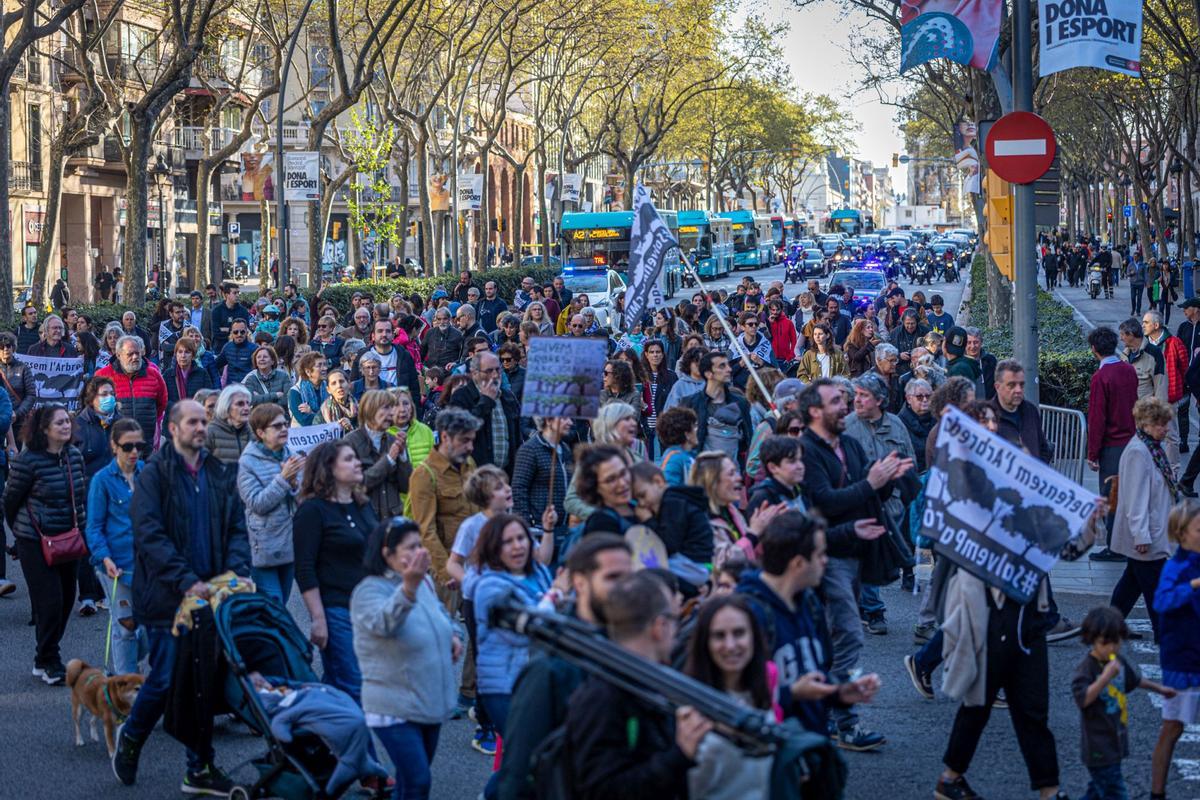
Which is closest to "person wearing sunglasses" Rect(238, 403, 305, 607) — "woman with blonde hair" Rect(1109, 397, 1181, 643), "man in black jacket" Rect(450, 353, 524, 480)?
"man in black jacket" Rect(450, 353, 524, 480)

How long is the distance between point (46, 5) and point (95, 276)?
33.8 ft

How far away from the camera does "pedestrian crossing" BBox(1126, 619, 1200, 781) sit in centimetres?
782

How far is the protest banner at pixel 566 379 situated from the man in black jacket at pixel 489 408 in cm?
194

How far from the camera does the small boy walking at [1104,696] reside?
671cm

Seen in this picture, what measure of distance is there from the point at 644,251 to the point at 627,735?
1008 cm

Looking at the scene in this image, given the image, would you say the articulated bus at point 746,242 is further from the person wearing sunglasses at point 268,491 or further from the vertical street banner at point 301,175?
the person wearing sunglasses at point 268,491

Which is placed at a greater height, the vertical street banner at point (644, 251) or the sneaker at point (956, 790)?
the vertical street banner at point (644, 251)

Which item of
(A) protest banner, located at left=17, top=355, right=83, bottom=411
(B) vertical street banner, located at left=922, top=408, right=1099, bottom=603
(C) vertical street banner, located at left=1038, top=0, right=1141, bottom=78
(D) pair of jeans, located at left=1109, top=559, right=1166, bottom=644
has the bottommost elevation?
(D) pair of jeans, located at left=1109, top=559, right=1166, bottom=644

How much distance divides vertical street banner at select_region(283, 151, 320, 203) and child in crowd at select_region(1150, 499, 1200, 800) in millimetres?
26323

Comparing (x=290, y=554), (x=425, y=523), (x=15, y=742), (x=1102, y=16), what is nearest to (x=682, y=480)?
(x=425, y=523)

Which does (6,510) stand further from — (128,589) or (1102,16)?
(1102,16)

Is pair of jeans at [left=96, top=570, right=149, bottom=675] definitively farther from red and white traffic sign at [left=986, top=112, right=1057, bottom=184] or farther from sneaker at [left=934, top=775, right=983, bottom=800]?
red and white traffic sign at [left=986, top=112, right=1057, bottom=184]

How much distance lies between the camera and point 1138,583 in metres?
9.62

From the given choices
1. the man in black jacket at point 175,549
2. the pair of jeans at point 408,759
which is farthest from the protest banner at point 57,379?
the pair of jeans at point 408,759
